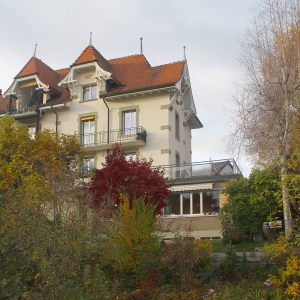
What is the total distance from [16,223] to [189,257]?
6.44m

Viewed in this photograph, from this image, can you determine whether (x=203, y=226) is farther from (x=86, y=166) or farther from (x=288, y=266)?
(x=288, y=266)

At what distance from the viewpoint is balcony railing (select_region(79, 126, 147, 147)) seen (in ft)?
94.2

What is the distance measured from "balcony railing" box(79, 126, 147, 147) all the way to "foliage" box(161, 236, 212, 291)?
14512 mm

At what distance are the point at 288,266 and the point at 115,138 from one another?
1819cm

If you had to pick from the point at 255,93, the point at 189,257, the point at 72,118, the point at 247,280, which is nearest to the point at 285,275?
the point at 247,280

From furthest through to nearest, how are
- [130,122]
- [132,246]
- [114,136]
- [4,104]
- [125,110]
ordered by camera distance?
[4,104] < [125,110] < [130,122] < [114,136] < [132,246]

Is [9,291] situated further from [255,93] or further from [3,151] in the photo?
[3,151]

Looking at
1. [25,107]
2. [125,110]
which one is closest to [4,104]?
[25,107]

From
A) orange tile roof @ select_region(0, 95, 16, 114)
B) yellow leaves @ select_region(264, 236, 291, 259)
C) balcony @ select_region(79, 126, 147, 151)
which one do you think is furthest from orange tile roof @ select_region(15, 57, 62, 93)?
yellow leaves @ select_region(264, 236, 291, 259)

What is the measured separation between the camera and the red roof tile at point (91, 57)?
31172 millimetres

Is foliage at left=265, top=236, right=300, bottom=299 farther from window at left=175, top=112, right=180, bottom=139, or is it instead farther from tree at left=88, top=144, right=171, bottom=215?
window at left=175, top=112, right=180, bottom=139

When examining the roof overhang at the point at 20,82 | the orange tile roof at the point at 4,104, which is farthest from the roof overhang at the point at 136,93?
the orange tile roof at the point at 4,104

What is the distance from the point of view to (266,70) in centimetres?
1653

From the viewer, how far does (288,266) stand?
1270cm
